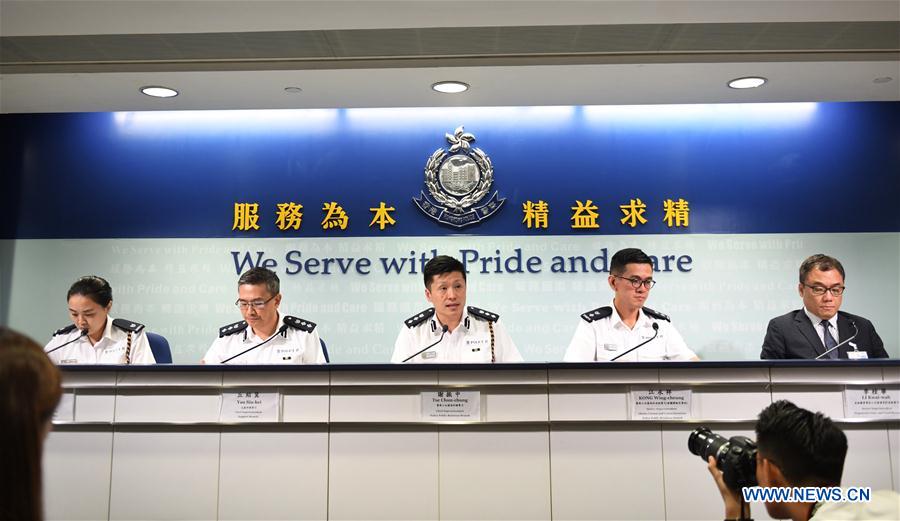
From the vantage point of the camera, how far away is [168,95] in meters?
5.20

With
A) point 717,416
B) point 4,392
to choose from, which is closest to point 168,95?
point 717,416

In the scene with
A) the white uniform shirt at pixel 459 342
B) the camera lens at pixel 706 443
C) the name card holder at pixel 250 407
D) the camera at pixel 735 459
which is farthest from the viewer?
the white uniform shirt at pixel 459 342

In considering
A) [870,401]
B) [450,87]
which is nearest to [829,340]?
[870,401]

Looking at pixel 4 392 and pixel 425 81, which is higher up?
pixel 425 81

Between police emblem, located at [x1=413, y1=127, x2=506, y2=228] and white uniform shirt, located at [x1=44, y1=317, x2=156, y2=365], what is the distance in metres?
2.12

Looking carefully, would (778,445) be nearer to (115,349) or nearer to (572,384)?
(572,384)

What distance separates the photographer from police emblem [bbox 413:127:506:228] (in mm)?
5551

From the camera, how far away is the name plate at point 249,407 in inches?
121

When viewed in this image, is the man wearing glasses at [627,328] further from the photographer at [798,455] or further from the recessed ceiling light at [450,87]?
the photographer at [798,455]

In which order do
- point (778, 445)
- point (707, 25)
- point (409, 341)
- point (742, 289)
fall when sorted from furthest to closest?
point (742, 289) → point (409, 341) → point (707, 25) → point (778, 445)

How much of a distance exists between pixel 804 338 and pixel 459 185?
2.52 metres

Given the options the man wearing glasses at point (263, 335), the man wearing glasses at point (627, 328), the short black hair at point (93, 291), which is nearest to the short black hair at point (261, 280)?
the man wearing glasses at point (263, 335)

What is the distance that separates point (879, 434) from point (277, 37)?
11.6 feet

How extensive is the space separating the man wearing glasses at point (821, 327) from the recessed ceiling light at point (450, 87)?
2488mm
